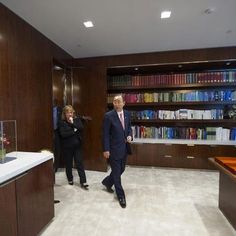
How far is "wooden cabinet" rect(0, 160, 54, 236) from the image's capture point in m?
1.40

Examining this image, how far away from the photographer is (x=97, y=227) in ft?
6.48

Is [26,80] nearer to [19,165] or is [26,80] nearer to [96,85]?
[19,165]

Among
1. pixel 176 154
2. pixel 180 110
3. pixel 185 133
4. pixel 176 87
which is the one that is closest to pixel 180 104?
pixel 180 110

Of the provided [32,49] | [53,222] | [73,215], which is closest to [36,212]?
[53,222]

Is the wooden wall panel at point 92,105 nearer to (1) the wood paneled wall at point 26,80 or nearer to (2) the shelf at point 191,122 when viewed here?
(1) the wood paneled wall at point 26,80

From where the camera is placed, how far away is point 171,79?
3.91 m

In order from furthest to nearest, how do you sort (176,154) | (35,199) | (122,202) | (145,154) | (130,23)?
(145,154), (176,154), (130,23), (122,202), (35,199)

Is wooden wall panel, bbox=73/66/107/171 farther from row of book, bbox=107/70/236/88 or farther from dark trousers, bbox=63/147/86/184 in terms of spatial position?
dark trousers, bbox=63/147/86/184

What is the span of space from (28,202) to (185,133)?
325 centimetres

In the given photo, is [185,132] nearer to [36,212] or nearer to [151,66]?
[151,66]

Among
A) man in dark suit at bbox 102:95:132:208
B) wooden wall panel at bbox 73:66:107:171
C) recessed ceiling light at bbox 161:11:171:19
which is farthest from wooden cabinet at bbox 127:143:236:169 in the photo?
recessed ceiling light at bbox 161:11:171:19

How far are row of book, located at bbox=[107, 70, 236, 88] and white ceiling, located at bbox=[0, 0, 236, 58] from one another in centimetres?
58

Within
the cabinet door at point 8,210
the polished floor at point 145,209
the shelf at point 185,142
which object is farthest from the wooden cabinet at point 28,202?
the shelf at point 185,142

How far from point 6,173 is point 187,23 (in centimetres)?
269
